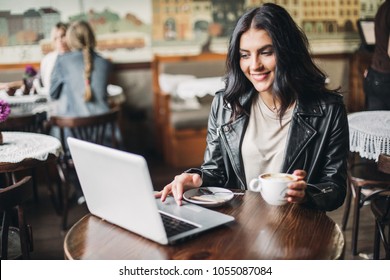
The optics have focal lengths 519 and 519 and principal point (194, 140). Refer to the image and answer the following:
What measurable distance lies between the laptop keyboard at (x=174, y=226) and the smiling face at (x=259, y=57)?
1.85 ft

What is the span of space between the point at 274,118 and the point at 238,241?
634 mm

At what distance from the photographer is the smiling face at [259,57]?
1599 millimetres

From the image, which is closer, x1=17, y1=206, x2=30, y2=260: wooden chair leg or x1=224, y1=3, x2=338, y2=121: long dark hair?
x1=224, y1=3, x2=338, y2=121: long dark hair

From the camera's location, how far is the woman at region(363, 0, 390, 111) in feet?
11.6

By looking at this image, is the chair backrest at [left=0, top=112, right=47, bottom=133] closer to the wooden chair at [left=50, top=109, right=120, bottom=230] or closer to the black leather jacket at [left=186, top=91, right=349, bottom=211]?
the wooden chair at [left=50, top=109, right=120, bottom=230]

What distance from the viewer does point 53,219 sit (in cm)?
351

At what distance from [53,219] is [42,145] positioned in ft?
3.42

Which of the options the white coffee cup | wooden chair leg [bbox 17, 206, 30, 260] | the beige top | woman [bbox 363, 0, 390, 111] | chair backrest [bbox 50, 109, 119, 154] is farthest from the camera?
woman [bbox 363, 0, 390, 111]

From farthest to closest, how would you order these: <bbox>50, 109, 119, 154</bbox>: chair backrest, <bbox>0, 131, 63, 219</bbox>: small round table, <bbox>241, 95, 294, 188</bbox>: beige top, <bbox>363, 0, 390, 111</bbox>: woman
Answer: <bbox>363, 0, 390, 111</bbox>: woman → <bbox>50, 109, 119, 154</bbox>: chair backrest → <bbox>0, 131, 63, 219</bbox>: small round table → <bbox>241, 95, 294, 188</bbox>: beige top

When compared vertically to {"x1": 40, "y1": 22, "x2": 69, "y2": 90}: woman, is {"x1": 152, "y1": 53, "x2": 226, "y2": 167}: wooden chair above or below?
below

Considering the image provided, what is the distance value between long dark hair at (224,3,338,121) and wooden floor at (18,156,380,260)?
1449 millimetres

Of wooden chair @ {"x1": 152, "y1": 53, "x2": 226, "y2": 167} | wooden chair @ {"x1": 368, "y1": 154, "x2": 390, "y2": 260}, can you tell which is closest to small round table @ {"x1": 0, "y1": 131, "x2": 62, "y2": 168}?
wooden chair @ {"x1": 368, "y1": 154, "x2": 390, "y2": 260}

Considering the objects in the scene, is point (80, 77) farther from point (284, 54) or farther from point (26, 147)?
point (284, 54)
